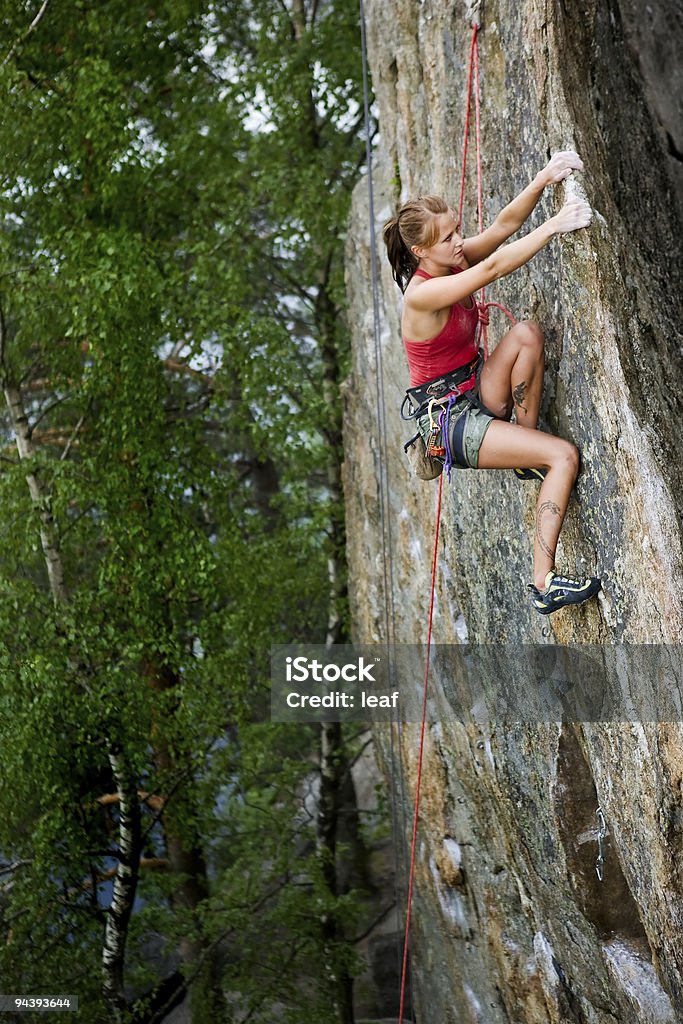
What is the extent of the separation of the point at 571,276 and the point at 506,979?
4312 millimetres

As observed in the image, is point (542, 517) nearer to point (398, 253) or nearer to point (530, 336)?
point (530, 336)

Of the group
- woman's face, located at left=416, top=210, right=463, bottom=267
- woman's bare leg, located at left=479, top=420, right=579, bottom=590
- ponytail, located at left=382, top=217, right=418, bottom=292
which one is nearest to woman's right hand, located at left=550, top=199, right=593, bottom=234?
woman's face, located at left=416, top=210, right=463, bottom=267

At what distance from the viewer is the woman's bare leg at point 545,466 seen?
4.12m

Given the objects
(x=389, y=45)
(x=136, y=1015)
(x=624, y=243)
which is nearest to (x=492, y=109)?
(x=624, y=243)

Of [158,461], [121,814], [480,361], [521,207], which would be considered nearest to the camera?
[521,207]

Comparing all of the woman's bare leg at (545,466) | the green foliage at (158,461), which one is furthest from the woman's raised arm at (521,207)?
the green foliage at (158,461)

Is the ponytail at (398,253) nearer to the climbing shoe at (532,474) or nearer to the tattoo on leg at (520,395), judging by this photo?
the tattoo on leg at (520,395)

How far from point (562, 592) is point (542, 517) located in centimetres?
30

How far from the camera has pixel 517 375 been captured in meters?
4.29

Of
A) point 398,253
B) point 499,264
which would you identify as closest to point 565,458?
point 499,264

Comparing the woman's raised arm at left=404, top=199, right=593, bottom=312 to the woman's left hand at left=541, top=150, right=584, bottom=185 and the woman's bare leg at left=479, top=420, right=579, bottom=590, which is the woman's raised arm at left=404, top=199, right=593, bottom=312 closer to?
the woman's left hand at left=541, top=150, right=584, bottom=185

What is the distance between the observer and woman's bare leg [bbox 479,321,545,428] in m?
4.25

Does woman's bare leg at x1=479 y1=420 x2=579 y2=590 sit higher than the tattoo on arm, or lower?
lower

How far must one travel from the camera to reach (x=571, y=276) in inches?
165
